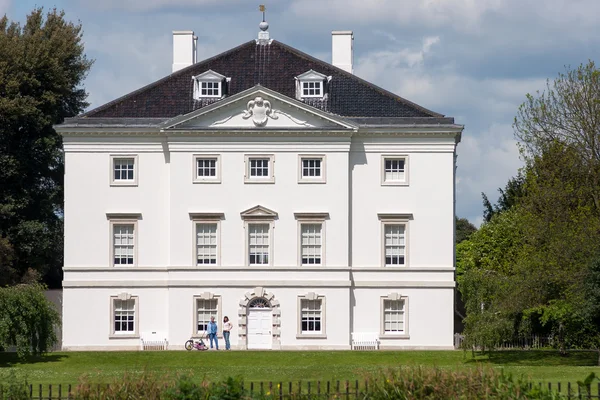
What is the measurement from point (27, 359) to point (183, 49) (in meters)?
18.7

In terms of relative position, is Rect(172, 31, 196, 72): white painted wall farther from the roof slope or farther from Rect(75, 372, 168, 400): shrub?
Rect(75, 372, 168, 400): shrub

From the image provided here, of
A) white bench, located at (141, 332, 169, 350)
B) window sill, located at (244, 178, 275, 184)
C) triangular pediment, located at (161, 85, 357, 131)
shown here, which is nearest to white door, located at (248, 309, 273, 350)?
white bench, located at (141, 332, 169, 350)

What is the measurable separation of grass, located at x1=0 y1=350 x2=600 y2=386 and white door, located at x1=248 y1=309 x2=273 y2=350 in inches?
152

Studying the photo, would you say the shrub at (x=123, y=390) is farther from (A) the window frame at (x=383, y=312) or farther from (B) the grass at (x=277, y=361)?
(A) the window frame at (x=383, y=312)

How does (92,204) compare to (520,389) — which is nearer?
(520,389)

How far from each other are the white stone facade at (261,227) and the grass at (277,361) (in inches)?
152

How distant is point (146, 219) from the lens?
56219 mm

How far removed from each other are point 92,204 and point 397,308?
45.6 ft

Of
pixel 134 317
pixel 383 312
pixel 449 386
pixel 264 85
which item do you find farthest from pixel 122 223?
pixel 449 386

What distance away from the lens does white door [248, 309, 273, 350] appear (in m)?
55.5

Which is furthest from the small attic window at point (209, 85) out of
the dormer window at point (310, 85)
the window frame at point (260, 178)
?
the window frame at point (260, 178)

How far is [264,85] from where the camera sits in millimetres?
57781

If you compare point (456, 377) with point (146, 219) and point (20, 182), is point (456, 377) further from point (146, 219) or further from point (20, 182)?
point (20, 182)

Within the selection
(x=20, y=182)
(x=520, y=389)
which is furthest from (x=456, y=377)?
(x=20, y=182)
